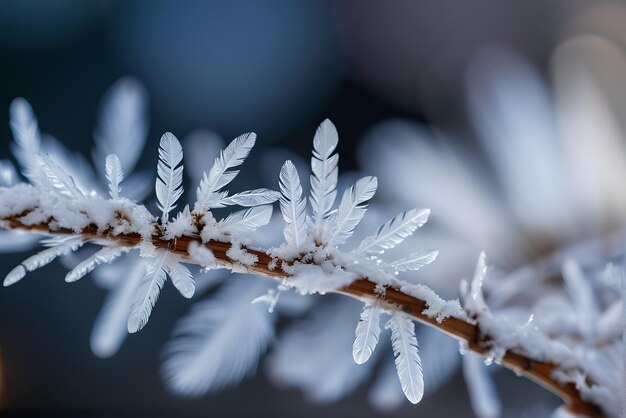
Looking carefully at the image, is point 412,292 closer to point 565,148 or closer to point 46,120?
point 565,148

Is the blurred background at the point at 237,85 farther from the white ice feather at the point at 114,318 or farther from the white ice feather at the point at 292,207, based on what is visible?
the white ice feather at the point at 292,207

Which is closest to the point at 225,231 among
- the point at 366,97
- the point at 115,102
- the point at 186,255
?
the point at 186,255

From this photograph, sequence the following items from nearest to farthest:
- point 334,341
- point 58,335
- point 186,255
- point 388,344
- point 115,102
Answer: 1. point 186,255
2. point 115,102
3. point 334,341
4. point 388,344
5. point 58,335

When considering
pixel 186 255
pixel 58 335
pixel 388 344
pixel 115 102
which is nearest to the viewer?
pixel 186 255

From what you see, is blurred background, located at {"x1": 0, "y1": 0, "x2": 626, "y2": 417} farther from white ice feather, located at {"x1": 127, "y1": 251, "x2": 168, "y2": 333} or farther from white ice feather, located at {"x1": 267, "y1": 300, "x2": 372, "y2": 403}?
white ice feather, located at {"x1": 127, "y1": 251, "x2": 168, "y2": 333}

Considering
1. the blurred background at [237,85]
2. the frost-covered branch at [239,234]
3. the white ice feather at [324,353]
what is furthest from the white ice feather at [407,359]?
the blurred background at [237,85]

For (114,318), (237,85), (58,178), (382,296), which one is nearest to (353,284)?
(382,296)
